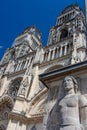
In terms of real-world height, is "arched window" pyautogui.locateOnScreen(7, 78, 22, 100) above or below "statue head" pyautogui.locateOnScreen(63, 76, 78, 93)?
above

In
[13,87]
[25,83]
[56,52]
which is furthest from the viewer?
[56,52]

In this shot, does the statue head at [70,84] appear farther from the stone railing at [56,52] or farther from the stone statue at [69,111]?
the stone railing at [56,52]

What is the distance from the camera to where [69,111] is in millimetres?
2896

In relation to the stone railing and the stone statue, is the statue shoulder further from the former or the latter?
the stone railing

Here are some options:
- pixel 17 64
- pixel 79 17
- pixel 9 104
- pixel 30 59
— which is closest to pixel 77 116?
pixel 9 104

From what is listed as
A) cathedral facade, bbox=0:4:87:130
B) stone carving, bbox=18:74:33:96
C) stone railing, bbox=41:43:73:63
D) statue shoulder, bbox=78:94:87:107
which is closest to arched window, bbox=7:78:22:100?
cathedral facade, bbox=0:4:87:130

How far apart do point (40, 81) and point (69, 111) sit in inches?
84.9

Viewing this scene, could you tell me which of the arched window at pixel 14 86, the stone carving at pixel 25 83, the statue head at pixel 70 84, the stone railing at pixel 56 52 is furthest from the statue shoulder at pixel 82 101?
the arched window at pixel 14 86

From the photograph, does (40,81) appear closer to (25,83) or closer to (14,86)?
(25,83)

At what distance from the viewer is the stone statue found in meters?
2.75

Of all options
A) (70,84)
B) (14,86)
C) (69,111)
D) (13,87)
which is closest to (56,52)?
(14,86)

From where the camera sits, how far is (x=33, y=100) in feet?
54.3

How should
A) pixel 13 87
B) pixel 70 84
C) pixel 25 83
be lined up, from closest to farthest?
pixel 70 84
pixel 25 83
pixel 13 87

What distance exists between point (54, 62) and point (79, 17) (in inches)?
565
